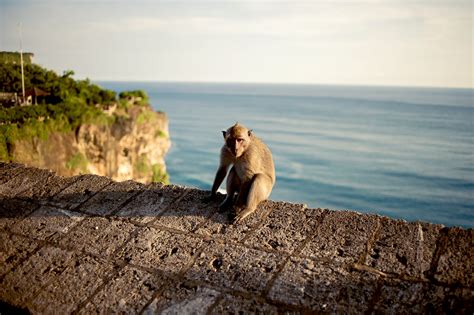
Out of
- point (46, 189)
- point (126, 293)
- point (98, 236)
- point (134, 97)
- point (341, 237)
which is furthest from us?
point (134, 97)

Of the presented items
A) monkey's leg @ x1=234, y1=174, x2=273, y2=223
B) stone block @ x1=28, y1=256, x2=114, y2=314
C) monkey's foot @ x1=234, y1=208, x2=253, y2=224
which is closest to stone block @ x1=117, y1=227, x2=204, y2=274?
stone block @ x1=28, y1=256, x2=114, y2=314

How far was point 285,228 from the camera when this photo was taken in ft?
11.1

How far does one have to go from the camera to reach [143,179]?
109 ft

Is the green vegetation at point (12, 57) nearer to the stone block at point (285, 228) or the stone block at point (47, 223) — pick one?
the stone block at point (47, 223)

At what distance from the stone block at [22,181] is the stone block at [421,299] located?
13.6 ft

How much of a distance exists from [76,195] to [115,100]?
1086 inches

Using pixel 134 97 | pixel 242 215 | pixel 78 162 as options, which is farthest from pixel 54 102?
pixel 242 215

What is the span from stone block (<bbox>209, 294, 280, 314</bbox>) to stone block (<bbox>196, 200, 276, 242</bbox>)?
740 mm

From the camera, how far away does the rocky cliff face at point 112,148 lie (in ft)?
74.1

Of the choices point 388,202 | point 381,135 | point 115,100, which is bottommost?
point 388,202

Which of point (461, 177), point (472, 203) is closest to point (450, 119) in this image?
point (461, 177)

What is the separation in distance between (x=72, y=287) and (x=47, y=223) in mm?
1099

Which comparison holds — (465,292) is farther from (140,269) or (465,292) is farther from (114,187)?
(114,187)

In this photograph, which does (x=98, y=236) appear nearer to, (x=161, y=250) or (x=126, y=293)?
(x=161, y=250)
